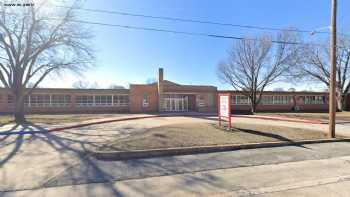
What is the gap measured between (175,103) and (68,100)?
15202mm

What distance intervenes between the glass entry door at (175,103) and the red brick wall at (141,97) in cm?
187

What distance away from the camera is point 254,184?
4535 mm

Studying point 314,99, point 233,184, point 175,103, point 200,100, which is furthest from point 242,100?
point 233,184

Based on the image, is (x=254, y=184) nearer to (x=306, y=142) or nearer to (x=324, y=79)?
(x=306, y=142)

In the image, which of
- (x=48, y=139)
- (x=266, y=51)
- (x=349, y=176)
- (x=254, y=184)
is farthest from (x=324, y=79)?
(x=48, y=139)

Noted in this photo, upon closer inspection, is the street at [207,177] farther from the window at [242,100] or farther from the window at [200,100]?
the window at [242,100]

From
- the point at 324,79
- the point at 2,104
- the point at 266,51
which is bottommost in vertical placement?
the point at 2,104

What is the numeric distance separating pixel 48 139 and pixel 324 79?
37.9m

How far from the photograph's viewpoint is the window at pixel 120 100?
95.0 feet

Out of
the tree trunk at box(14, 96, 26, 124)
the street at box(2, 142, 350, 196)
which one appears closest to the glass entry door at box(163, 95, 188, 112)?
the tree trunk at box(14, 96, 26, 124)

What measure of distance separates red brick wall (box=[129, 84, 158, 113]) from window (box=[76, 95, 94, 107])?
5770mm

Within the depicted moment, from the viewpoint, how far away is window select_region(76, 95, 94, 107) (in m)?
28.0

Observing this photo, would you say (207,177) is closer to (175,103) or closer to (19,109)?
(19,109)

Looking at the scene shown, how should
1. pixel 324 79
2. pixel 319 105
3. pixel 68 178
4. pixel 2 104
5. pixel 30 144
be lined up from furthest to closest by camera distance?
pixel 319 105, pixel 324 79, pixel 2 104, pixel 30 144, pixel 68 178
